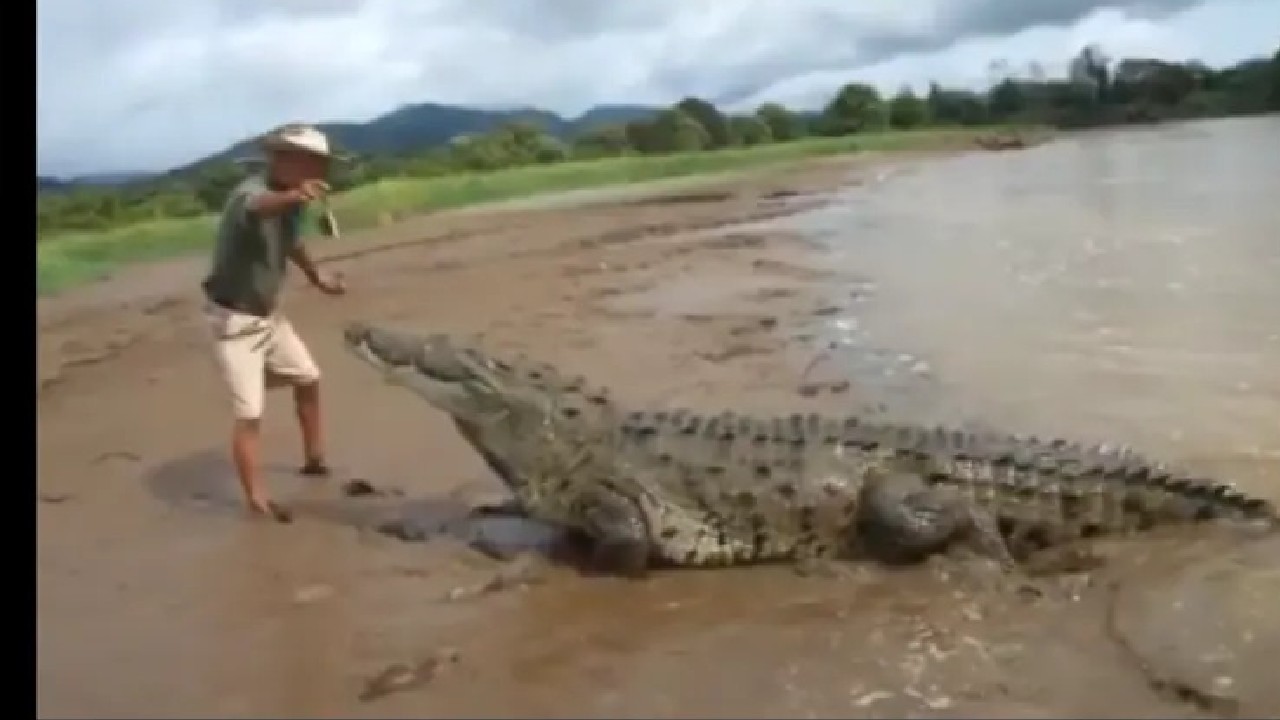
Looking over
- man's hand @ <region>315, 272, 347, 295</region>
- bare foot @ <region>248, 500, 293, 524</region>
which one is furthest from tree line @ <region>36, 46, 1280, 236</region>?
bare foot @ <region>248, 500, 293, 524</region>

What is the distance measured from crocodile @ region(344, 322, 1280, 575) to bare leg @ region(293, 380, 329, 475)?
11cm

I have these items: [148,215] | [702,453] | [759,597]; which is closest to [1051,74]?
[702,453]

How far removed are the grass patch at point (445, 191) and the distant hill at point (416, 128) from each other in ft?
0.21

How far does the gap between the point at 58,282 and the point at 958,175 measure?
4.70ft

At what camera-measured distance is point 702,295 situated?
2.40 m

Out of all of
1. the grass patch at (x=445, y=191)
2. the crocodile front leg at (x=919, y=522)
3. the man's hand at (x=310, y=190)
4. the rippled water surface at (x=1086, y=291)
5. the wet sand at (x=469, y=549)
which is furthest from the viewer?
the rippled water surface at (x=1086, y=291)

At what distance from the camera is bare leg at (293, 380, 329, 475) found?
6.57 ft

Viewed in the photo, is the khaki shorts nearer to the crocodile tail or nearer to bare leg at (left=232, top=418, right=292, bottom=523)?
bare leg at (left=232, top=418, right=292, bottom=523)

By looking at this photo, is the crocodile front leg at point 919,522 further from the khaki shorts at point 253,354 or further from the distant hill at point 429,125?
the khaki shorts at point 253,354

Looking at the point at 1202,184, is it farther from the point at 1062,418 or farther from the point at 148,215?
the point at 148,215

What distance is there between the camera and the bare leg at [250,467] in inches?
76.5

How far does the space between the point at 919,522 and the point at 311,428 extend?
2.86 ft

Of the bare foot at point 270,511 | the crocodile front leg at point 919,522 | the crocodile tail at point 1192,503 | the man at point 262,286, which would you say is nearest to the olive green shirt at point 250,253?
the man at point 262,286

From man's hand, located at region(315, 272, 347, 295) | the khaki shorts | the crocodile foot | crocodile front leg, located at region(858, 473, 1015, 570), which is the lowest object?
the crocodile foot
